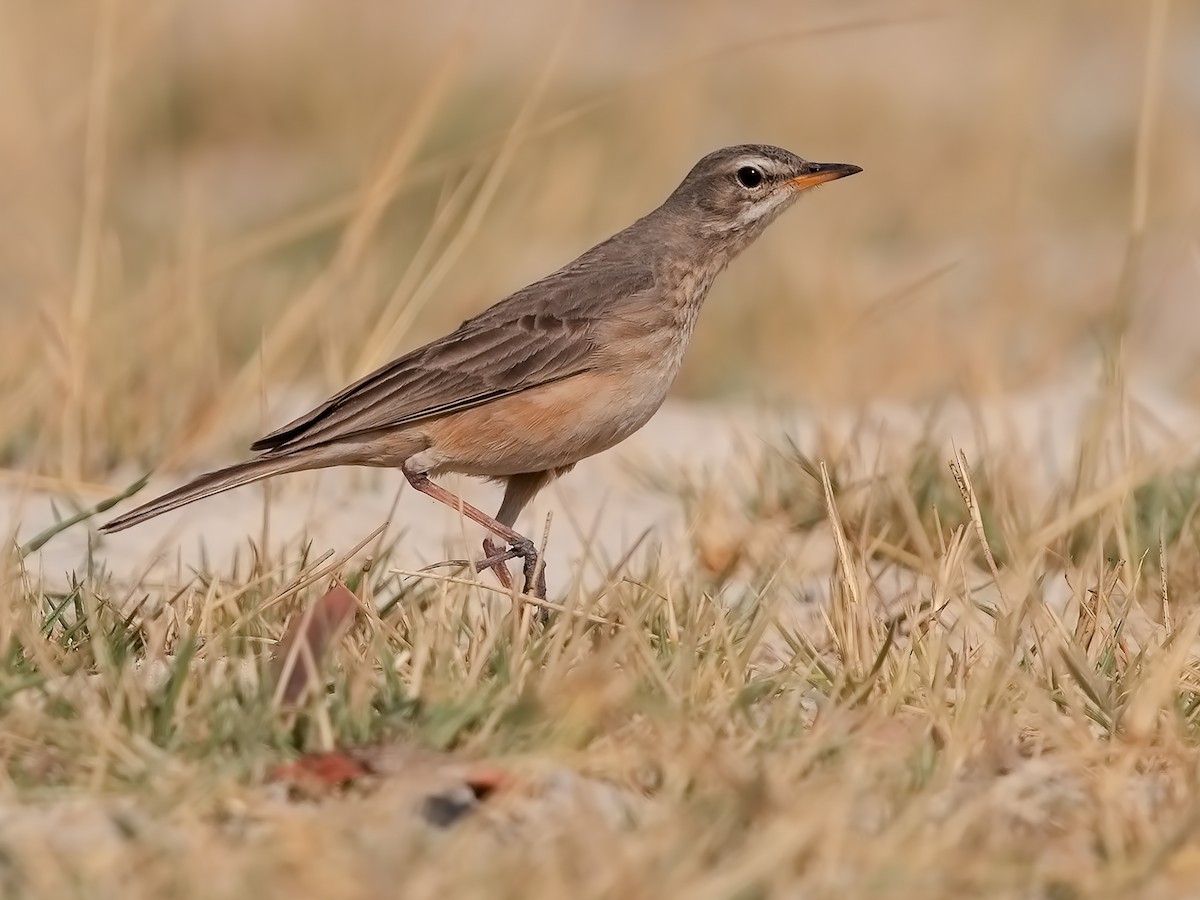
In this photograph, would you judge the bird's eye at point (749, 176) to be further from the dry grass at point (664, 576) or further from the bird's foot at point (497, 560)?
the bird's foot at point (497, 560)

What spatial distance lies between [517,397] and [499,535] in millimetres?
407

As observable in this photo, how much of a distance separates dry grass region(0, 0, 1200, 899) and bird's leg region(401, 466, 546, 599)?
0.27 meters

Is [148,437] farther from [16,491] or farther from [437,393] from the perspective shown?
[437,393]

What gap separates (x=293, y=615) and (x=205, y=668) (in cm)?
59

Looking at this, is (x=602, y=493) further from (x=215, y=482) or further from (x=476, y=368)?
(x=215, y=482)

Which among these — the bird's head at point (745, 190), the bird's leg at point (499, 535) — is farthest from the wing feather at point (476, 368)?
the bird's head at point (745, 190)

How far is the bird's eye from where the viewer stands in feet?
19.1

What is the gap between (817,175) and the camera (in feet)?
19.0

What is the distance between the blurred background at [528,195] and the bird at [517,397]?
0.60m

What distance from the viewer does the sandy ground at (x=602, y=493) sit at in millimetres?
5547

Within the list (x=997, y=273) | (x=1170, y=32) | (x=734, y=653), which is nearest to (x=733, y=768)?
(x=734, y=653)

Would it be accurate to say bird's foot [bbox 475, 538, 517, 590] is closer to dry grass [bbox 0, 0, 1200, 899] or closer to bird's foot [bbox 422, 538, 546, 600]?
bird's foot [bbox 422, 538, 546, 600]

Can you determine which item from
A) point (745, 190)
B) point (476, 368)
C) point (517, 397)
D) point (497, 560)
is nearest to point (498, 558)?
point (497, 560)

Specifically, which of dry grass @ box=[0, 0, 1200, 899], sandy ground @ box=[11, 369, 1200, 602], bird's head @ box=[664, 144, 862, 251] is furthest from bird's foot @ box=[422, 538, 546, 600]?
bird's head @ box=[664, 144, 862, 251]
